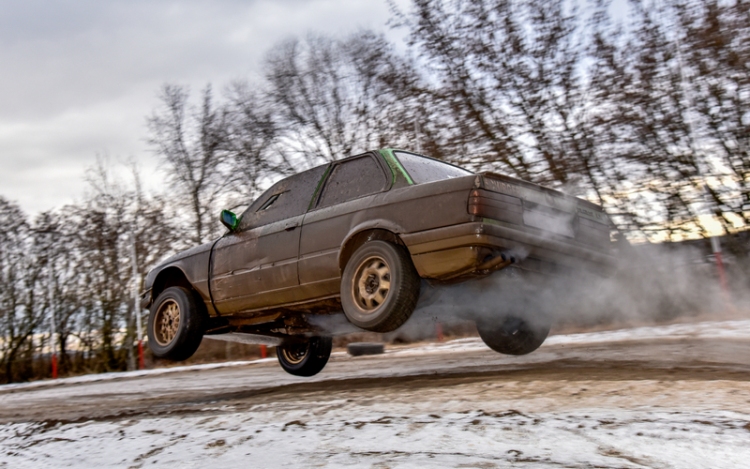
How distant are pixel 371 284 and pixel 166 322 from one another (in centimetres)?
287

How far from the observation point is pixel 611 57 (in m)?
11.2

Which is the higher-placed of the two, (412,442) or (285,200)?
(285,200)

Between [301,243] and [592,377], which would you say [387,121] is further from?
[592,377]

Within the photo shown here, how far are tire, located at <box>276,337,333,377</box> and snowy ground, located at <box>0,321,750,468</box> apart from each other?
Answer: 82cm

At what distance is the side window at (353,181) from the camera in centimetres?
506

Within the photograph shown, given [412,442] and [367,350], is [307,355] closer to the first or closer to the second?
[412,442]

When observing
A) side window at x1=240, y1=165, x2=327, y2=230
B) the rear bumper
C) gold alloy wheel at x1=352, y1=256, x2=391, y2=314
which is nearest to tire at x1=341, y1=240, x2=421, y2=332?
gold alloy wheel at x1=352, y1=256, x2=391, y2=314

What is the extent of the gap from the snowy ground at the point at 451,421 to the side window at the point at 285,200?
1604 mm

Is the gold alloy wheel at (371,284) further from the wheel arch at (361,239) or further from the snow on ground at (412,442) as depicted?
the snow on ground at (412,442)

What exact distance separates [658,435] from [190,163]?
64.9 ft

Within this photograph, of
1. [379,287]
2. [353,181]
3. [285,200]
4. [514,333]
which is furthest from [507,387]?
[285,200]

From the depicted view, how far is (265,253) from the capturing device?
5.67 meters

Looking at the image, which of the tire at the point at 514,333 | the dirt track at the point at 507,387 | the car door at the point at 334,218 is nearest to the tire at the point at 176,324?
the dirt track at the point at 507,387

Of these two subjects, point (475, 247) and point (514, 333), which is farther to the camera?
point (514, 333)
